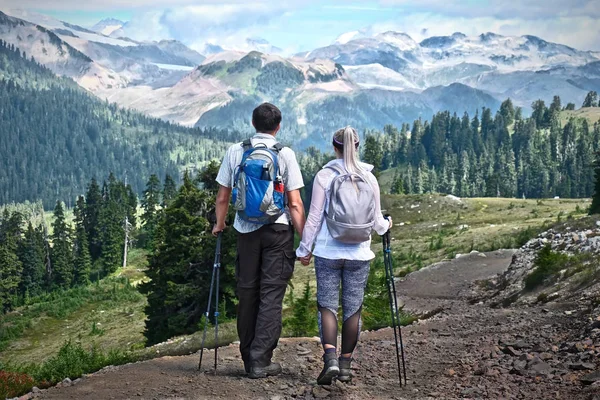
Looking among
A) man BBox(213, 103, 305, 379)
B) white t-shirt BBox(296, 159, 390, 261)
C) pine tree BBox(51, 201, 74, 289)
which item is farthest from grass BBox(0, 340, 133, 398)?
pine tree BBox(51, 201, 74, 289)

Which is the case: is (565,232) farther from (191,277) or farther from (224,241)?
(191,277)

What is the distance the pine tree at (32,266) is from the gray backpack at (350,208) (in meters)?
107

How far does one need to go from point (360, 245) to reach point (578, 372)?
3.65 metres

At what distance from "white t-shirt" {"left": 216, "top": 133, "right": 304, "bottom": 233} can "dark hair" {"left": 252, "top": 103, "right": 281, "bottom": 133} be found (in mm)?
113

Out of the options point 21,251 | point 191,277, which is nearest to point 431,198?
point 21,251

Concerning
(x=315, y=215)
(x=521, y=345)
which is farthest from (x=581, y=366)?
(x=315, y=215)

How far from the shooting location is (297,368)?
11047 millimetres

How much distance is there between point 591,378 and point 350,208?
4012mm

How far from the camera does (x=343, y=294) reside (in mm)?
9758

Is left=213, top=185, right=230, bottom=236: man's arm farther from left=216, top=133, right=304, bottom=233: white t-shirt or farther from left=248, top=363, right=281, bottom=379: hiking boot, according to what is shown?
left=248, top=363, right=281, bottom=379: hiking boot

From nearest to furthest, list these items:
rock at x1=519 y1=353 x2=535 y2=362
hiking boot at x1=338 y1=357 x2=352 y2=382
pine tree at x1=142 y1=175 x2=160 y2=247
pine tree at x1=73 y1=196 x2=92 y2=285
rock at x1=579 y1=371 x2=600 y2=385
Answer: rock at x1=579 y1=371 x2=600 y2=385 → hiking boot at x1=338 y1=357 x2=352 y2=382 → rock at x1=519 y1=353 x2=535 y2=362 → pine tree at x1=73 y1=196 x2=92 y2=285 → pine tree at x1=142 y1=175 x2=160 y2=247

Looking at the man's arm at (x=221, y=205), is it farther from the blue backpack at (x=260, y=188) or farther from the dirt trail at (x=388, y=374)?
the dirt trail at (x=388, y=374)

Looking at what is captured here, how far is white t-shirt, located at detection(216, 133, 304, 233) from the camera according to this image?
31.8ft

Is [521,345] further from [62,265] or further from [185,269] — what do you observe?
[62,265]
